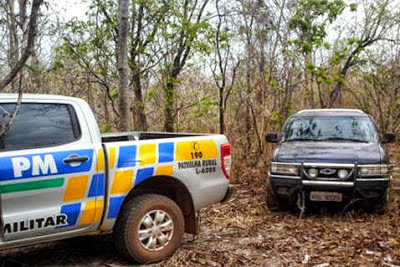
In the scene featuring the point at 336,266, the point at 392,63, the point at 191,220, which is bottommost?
the point at 336,266

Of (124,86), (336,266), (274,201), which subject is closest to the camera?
(336,266)

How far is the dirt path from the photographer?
4.76m

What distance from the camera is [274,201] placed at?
22.9 ft

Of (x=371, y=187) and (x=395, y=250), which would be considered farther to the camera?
(x=371, y=187)

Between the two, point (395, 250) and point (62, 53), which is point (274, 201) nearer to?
point (395, 250)

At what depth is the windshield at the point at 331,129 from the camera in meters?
7.16

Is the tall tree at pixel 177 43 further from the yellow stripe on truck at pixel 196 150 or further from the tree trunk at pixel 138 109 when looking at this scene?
the yellow stripe on truck at pixel 196 150

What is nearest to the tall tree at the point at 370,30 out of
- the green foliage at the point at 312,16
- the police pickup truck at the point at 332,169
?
the green foliage at the point at 312,16

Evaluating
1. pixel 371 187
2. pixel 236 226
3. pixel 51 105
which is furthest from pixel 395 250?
pixel 51 105

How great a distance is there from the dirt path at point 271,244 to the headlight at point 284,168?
689 millimetres

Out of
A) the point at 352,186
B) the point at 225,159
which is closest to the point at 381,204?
the point at 352,186

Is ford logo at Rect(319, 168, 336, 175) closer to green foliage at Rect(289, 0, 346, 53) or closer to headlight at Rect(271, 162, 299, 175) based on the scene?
headlight at Rect(271, 162, 299, 175)

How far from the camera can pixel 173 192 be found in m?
5.08

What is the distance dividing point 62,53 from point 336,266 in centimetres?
782
